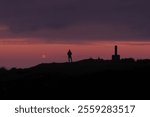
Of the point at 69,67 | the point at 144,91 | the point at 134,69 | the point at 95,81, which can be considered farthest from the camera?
the point at 69,67

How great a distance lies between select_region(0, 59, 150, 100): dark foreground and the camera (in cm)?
3459

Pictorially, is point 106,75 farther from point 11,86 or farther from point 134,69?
point 11,86

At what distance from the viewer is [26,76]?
138ft

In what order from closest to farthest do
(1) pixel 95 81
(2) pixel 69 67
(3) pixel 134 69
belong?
(1) pixel 95 81 → (3) pixel 134 69 → (2) pixel 69 67

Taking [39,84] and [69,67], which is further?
[69,67]

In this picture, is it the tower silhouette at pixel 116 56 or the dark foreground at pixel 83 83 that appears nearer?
the dark foreground at pixel 83 83

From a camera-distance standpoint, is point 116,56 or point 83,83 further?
point 116,56

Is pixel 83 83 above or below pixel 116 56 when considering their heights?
below

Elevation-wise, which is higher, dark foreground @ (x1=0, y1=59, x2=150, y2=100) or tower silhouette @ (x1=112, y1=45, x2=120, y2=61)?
tower silhouette @ (x1=112, y1=45, x2=120, y2=61)

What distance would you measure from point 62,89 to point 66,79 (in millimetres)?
2447

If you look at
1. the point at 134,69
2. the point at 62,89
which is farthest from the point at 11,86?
the point at 134,69

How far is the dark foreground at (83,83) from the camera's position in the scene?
3459cm

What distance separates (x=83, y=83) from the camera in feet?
122

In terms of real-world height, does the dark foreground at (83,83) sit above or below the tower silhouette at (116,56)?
below
